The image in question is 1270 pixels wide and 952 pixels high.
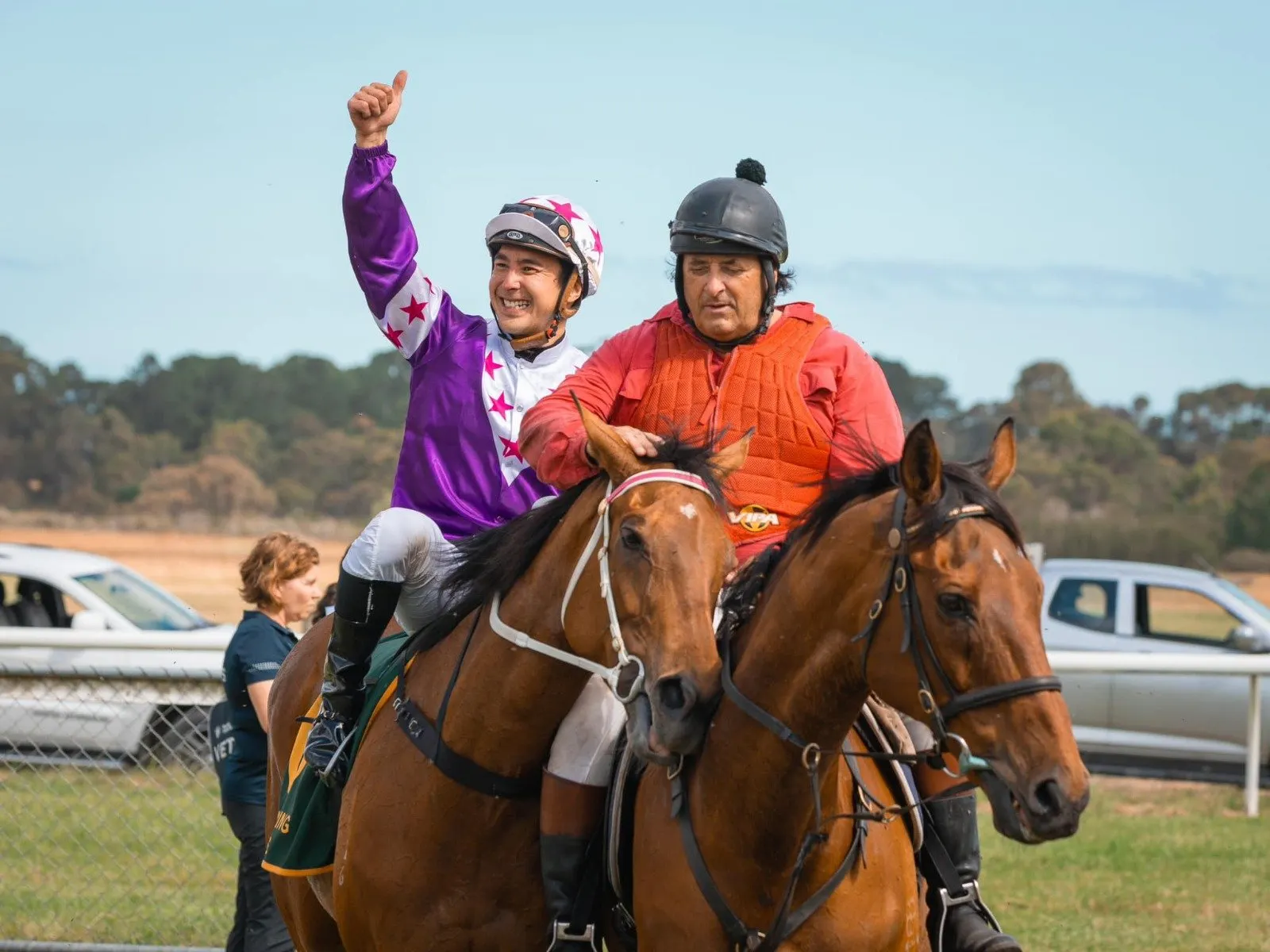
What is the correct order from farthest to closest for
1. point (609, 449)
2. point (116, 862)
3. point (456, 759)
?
point (116, 862)
point (456, 759)
point (609, 449)

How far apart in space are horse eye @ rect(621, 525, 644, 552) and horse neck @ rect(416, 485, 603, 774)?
0.30 metres

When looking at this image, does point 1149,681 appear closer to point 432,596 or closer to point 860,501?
point 432,596

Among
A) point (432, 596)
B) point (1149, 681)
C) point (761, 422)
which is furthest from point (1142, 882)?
point (761, 422)

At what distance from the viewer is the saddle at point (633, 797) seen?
162 inches

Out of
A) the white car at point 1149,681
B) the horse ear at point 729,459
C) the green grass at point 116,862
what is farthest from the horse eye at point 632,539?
the white car at point 1149,681

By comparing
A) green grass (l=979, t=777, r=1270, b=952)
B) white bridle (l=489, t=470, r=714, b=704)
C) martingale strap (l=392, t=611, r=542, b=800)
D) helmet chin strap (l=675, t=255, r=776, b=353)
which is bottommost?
green grass (l=979, t=777, r=1270, b=952)

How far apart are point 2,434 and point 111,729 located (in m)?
41.0

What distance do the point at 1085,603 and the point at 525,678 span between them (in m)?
10.3

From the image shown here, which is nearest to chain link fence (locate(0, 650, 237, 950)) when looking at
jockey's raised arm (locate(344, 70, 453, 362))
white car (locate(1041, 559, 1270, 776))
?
jockey's raised arm (locate(344, 70, 453, 362))

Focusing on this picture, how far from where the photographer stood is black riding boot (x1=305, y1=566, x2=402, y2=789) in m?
4.79

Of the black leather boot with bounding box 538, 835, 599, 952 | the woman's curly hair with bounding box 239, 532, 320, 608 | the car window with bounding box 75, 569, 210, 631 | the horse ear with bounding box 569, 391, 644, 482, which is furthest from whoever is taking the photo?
the car window with bounding box 75, 569, 210, 631

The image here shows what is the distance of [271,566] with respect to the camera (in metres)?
6.54

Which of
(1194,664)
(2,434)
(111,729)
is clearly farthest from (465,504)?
(2,434)

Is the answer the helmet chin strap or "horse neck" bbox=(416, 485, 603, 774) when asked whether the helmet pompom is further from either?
"horse neck" bbox=(416, 485, 603, 774)
